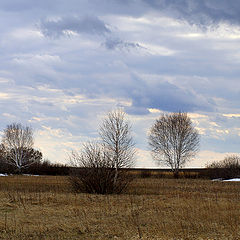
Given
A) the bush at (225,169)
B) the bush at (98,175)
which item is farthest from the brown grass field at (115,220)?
the bush at (225,169)

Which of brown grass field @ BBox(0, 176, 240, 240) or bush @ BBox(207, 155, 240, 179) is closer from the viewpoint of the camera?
brown grass field @ BBox(0, 176, 240, 240)

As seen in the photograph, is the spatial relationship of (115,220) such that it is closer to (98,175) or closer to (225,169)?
(98,175)

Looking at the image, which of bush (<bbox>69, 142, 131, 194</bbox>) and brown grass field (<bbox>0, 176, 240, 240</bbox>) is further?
bush (<bbox>69, 142, 131, 194</bbox>)

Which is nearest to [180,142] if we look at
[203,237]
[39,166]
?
[39,166]

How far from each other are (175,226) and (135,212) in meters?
2.96

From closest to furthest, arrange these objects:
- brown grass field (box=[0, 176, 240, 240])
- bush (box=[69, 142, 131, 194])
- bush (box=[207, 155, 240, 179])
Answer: brown grass field (box=[0, 176, 240, 240]), bush (box=[69, 142, 131, 194]), bush (box=[207, 155, 240, 179])

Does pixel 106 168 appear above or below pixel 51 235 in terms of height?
above

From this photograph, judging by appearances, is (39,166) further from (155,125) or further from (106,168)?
(106,168)

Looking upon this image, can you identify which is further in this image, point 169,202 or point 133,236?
point 169,202

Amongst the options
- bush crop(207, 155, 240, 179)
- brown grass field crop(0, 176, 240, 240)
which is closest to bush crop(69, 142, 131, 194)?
brown grass field crop(0, 176, 240, 240)

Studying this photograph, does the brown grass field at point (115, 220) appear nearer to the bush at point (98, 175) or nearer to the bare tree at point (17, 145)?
the bush at point (98, 175)

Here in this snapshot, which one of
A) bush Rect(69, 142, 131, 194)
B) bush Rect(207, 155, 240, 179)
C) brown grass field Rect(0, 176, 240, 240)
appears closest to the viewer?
brown grass field Rect(0, 176, 240, 240)

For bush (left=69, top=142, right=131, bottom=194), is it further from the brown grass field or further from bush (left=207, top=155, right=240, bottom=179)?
bush (left=207, top=155, right=240, bottom=179)

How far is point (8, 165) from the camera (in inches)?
2854
